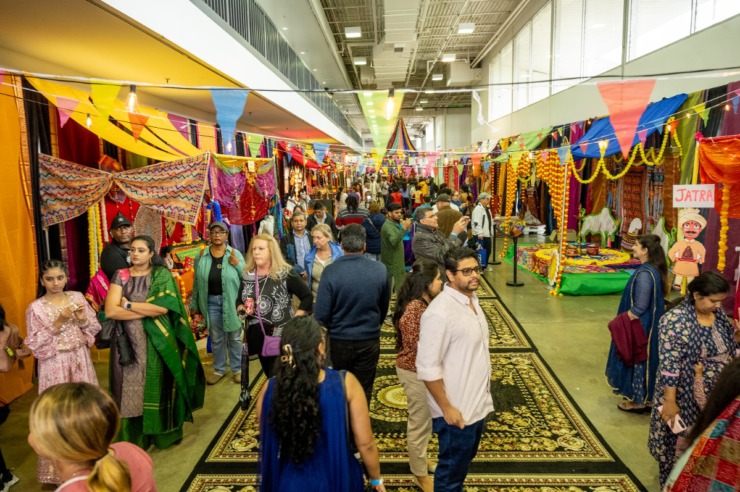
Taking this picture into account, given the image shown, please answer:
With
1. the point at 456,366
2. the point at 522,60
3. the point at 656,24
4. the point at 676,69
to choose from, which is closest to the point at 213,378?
the point at 456,366

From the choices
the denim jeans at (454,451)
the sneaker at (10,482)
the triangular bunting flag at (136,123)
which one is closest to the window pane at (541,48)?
the triangular bunting flag at (136,123)

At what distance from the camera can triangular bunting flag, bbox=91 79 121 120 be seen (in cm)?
381

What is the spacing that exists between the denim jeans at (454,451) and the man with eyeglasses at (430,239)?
190 cm

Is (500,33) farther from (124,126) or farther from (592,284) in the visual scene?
(124,126)

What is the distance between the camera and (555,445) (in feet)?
10.9

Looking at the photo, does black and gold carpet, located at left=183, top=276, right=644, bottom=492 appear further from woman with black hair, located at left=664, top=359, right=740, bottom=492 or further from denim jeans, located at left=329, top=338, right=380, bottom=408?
woman with black hair, located at left=664, top=359, right=740, bottom=492

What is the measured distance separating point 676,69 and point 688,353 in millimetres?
6202

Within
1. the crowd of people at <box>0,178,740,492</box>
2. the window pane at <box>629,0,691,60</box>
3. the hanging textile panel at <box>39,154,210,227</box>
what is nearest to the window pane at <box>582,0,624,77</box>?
the window pane at <box>629,0,691,60</box>

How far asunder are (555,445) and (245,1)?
756 centimetres

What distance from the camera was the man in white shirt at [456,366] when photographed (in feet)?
7.05

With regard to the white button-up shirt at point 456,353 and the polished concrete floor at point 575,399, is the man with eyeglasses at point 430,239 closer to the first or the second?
the polished concrete floor at point 575,399

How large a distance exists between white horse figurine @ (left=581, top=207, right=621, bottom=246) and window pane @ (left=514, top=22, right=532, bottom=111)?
4979 millimetres

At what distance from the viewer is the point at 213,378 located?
4547mm

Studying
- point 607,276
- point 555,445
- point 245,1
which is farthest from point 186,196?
point 607,276
